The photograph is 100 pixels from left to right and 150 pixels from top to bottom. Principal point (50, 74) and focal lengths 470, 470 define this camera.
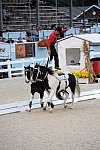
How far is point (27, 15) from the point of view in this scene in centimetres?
5388

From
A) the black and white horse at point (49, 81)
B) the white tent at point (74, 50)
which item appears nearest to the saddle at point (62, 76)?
the black and white horse at point (49, 81)

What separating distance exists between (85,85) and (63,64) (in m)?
3.53

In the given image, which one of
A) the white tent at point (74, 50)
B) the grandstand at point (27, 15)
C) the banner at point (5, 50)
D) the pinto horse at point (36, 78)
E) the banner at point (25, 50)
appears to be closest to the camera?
the pinto horse at point (36, 78)

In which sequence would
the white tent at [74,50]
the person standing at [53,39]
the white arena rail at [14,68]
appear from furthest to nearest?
the white arena rail at [14,68] → the white tent at [74,50] → the person standing at [53,39]

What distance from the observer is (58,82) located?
12.0 metres

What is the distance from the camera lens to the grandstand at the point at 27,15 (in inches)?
2027

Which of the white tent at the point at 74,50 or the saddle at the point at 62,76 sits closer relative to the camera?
the saddle at the point at 62,76

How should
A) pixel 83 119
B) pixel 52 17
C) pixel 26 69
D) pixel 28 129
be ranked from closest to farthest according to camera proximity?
1. pixel 28 129
2. pixel 83 119
3. pixel 26 69
4. pixel 52 17

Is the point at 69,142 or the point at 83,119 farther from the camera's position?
the point at 83,119

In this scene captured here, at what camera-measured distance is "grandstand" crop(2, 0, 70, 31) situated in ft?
169

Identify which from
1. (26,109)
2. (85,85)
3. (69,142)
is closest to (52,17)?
(85,85)

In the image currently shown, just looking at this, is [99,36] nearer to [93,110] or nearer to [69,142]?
[93,110]

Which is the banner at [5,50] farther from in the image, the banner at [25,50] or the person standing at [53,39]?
the person standing at [53,39]

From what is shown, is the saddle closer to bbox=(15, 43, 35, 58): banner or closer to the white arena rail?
the white arena rail
